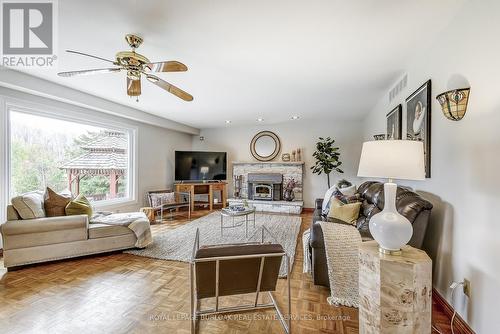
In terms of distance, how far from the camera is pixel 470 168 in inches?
59.8

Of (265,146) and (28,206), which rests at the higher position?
(265,146)

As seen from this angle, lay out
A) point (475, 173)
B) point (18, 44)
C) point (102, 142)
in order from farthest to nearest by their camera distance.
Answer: point (102, 142) → point (18, 44) → point (475, 173)

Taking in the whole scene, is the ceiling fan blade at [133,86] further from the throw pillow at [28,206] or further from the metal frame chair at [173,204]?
the metal frame chair at [173,204]

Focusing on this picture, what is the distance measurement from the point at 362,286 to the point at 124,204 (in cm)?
479

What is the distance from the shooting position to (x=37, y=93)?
307cm

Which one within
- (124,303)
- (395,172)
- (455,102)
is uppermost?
(455,102)

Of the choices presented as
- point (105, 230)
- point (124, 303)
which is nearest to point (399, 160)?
point (124, 303)

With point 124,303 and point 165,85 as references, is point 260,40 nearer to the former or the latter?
point 165,85

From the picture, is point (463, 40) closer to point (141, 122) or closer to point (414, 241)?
point (414, 241)

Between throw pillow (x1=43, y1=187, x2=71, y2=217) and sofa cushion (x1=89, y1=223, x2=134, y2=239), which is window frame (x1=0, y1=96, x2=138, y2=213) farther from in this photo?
sofa cushion (x1=89, y1=223, x2=134, y2=239)

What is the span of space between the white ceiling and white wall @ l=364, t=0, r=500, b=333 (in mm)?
293

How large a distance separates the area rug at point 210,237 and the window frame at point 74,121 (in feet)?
5.22

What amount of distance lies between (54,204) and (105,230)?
73 centimetres

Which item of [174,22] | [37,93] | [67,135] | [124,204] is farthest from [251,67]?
[124,204]
